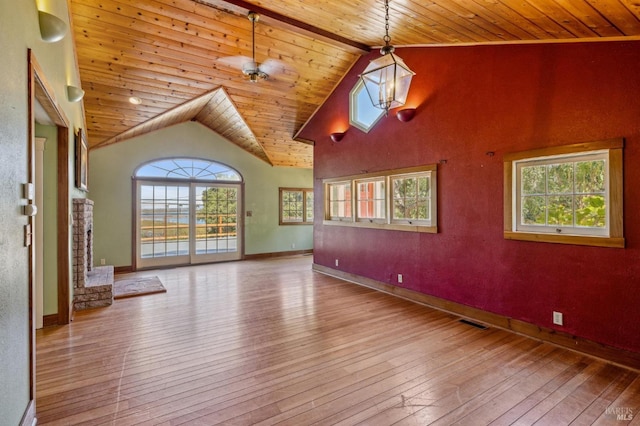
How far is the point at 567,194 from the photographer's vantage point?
315 centimetres

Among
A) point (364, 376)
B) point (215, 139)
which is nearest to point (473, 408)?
point (364, 376)

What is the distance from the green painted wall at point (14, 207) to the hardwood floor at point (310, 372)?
0.58 m

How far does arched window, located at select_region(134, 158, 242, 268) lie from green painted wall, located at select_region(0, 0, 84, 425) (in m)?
5.43

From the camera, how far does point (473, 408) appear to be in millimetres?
2199

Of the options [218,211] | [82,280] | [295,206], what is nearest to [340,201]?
[295,206]

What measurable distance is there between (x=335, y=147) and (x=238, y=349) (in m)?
4.32

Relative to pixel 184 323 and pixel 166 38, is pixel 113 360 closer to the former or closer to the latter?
pixel 184 323

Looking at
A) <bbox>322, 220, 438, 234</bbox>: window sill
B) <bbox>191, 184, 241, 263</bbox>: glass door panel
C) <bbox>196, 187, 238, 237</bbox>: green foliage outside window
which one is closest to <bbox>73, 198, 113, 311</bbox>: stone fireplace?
<bbox>191, 184, 241, 263</bbox>: glass door panel

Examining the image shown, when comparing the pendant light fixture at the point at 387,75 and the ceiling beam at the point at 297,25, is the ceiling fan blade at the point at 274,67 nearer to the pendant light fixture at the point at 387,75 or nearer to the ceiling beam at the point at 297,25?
the ceiling beam at the point at 297,25

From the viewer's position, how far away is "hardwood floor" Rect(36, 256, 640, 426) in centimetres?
215

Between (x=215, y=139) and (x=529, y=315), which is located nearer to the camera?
(x=529, y=315)

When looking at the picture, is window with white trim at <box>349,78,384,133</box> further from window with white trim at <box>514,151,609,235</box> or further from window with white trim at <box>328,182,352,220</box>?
window with white trim at <box>514,151,609,235</box>

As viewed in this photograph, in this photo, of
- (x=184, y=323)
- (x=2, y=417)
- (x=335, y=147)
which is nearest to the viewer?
(x=2, y=417)

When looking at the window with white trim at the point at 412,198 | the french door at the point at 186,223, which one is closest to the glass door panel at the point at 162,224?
the french door at the point at 186,223
